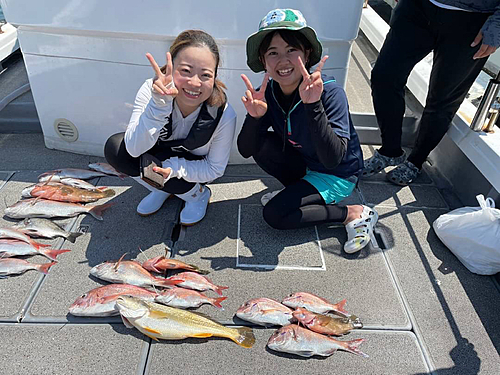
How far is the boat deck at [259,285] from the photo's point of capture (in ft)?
5.92

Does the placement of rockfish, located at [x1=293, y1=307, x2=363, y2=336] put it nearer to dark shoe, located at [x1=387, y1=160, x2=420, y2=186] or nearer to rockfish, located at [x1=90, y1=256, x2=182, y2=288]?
rockfish, located at [x1=90, y1=256, x2=182, y2=288]

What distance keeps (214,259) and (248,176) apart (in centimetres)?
94

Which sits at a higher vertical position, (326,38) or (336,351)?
(326,38)

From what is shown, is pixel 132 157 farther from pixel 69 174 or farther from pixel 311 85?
pixel 311 85

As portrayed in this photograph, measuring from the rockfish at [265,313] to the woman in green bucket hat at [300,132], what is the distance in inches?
23.3

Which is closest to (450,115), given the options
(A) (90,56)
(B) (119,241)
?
(B) (119,241)

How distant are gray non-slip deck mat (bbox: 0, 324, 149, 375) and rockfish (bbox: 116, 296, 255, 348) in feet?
0.29

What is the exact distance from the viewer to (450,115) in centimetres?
273

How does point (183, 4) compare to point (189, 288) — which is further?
point (183, 4)

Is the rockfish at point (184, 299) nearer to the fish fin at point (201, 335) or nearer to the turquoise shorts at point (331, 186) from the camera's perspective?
the fish fin at point (201, 335)

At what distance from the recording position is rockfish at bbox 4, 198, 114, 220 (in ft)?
8.30

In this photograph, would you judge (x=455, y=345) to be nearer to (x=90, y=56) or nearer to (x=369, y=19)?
(x=90, y=56)

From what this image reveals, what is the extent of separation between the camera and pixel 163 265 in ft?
7.21

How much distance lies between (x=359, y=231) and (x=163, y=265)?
120 centimetres
